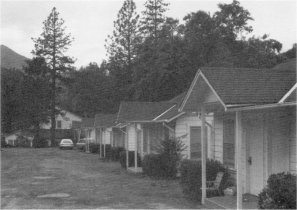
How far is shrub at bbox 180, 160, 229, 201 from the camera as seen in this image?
1402 cm

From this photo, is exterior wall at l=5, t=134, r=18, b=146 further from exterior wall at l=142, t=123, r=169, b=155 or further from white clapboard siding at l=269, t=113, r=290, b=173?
white clapboard siding at l=269, t=113, r=290, b=173

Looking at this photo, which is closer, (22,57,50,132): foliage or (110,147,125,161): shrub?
(110,147,125,161): shrub

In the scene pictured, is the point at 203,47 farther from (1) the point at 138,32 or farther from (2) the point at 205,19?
(1) the point at 138,32

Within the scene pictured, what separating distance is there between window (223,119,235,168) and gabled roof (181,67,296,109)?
11.3 feet

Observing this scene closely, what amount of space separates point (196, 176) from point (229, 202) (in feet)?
5.76

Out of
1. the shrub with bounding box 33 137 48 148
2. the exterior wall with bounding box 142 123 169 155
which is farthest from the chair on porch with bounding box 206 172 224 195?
the shrub with bounding box 33 137 48 148

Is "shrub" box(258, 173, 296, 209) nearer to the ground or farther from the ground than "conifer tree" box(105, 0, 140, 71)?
nearer to the ground

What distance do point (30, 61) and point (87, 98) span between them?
16886mm

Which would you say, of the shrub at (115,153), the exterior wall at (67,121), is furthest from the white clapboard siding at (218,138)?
the exterior wall at (67,121)

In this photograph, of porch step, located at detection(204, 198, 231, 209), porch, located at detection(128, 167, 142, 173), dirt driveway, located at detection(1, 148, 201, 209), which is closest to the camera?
porch step, located at detection(204, 198, 231, 209)

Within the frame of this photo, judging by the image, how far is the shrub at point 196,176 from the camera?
46.0 feet

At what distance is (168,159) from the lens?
21297 mm

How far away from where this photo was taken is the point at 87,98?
86.2 m

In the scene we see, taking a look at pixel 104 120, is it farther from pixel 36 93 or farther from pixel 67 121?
pixel 67 121
